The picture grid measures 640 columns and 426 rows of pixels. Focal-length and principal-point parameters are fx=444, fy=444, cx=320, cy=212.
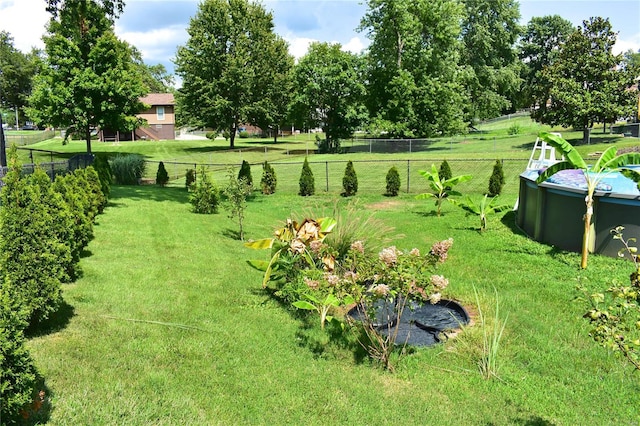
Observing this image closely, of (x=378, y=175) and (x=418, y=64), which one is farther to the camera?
(x=418, y=64)

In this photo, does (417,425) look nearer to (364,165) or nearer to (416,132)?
(364,165)

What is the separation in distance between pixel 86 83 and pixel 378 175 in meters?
16.0

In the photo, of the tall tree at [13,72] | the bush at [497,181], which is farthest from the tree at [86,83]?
the tall tree at [13,72]

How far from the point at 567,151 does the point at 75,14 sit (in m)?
14.3

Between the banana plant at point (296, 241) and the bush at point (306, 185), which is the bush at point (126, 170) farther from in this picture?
the banana plant at point (296, 241)

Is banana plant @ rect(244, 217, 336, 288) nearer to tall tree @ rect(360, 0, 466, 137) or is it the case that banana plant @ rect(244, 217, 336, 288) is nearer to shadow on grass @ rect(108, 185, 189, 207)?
shadow on grass @ rect(108, 185, 189, 207)

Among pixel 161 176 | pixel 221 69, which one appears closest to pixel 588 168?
pixel 161 176

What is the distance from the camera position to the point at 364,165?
24.9 m

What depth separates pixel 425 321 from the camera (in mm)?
5488

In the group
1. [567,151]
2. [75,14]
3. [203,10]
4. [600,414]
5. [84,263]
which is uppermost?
[203,10]

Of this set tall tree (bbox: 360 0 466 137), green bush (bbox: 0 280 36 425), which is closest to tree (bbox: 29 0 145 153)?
tall tree (bbox: 360 0 466 137)

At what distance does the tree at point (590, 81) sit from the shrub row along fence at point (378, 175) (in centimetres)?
884

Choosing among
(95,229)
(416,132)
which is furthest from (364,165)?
(95,229)

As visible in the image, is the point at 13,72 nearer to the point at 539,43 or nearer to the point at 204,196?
the point at 204,196
